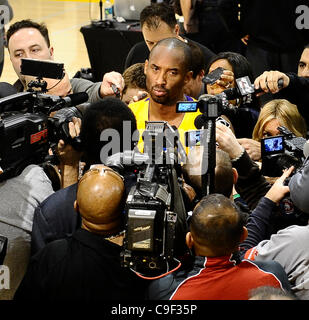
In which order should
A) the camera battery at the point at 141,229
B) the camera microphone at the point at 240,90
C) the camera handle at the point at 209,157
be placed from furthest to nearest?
the camera microphone at the point at 240,90 → the camera handle at the point at 209,157 → the camera battery at the point at 141,229

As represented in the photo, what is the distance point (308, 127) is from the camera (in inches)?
128

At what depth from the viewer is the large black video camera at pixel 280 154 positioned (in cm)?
213

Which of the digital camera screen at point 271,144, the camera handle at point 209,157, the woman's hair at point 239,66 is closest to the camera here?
the camera handle at point 209,157

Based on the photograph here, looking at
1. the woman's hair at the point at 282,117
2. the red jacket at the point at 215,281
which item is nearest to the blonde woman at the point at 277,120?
the woman's hair at the point at 282,117

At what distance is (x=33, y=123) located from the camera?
6.46 ft

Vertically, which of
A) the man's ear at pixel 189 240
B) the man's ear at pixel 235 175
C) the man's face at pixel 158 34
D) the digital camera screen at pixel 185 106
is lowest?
the man's ear at pixel 189 240

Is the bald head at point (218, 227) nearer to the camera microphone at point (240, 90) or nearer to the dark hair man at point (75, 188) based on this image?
the dark hair man at point (75, 188)

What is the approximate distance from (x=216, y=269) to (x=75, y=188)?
0.66m

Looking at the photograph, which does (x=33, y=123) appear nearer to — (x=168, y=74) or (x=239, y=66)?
(x=168, y=74)

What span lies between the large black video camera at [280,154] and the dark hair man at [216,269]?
57 centimetres

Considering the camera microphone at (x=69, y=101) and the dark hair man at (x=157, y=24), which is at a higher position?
the dark hair man at (x=157, y=24)

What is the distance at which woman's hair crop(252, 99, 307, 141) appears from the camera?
2.98 m

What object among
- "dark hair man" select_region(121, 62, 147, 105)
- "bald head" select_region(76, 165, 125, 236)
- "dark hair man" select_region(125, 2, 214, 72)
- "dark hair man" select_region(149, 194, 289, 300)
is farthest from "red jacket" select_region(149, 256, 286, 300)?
"dark hair man" select_region(125, 2, 214, 72)
